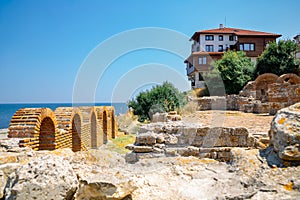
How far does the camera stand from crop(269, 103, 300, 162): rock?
226cm

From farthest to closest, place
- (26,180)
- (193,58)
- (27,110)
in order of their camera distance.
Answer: (193,58) → (27,110) → (26,180)

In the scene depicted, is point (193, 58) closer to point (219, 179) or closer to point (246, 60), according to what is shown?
point (246, 60)

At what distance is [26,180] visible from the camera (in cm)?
207

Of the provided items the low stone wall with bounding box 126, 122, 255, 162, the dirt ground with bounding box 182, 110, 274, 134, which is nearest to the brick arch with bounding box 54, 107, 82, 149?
the low stone wall with bounding box 126, 122, 255, 162

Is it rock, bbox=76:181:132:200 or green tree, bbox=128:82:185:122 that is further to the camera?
green tree, bbox=128:82:185:122

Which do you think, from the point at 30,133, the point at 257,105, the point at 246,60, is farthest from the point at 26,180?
the point at 246,60

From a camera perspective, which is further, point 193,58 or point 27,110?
point 193,58

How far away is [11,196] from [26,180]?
18 cm

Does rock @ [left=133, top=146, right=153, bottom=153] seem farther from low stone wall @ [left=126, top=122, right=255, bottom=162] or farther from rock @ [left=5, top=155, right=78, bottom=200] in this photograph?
rock @ [left=5, top=155, right=78, bottom=200]

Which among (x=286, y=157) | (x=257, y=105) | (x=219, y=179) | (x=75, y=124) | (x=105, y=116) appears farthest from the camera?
(x=257, y=105)

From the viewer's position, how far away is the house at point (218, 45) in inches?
1427

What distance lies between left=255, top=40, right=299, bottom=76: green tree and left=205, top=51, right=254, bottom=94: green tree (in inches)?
89.8

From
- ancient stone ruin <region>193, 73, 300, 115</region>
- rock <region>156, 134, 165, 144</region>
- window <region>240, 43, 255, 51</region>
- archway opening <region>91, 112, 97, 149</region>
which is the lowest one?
archway opening <region>91, 112, 97, 149</region>

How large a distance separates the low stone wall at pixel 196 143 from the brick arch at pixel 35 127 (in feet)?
9.51
